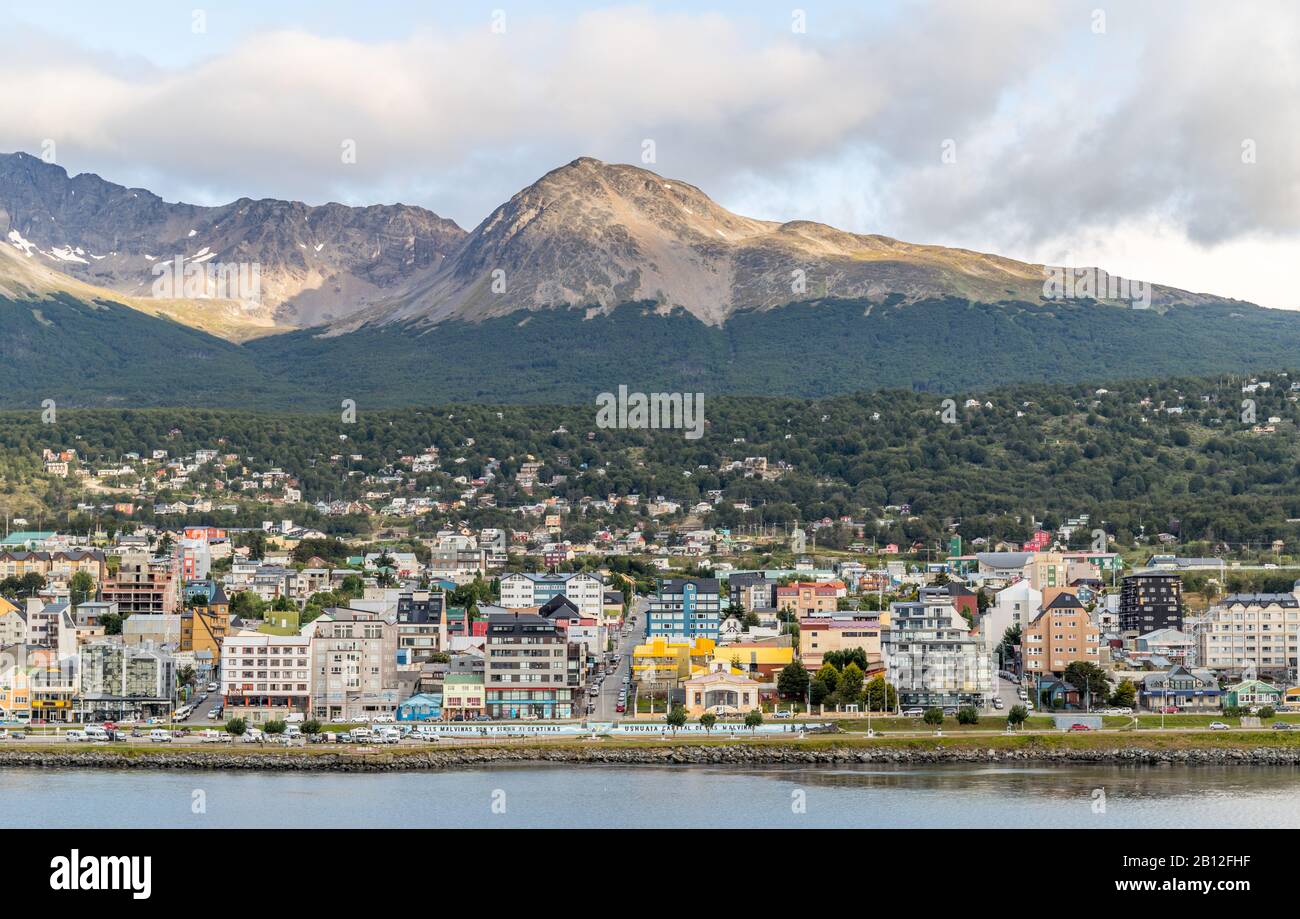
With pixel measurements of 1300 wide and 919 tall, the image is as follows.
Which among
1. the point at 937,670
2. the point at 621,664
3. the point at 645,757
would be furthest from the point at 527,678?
the point at 937,670

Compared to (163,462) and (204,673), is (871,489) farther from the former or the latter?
(204,673)

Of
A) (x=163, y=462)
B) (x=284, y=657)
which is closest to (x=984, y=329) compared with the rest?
(x=163, y=462)

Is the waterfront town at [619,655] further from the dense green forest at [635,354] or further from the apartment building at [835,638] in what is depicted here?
the dense green forest at [635,354]

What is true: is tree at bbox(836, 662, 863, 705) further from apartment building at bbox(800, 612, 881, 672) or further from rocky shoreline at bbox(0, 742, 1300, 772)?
rocky shoreline at bbox(0, 742, 1300, 772)

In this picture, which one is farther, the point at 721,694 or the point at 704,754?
the point at 721,694

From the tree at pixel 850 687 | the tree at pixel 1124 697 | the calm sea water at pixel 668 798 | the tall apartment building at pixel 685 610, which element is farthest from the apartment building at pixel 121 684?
the tree at pixel 1124 697

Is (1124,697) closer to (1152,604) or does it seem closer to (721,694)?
(721,694)
